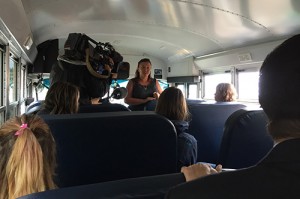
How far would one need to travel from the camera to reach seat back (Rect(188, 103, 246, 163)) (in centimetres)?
279

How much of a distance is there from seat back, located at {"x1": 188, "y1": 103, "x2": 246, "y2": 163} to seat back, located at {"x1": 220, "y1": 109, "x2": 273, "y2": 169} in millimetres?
899

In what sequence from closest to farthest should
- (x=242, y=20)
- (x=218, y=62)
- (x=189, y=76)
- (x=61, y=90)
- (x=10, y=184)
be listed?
(x=10, y=184), (x=61, y=90), (x=242, y=20), (x=218, y=62), (x=189, y=76)

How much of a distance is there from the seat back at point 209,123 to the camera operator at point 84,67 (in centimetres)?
94

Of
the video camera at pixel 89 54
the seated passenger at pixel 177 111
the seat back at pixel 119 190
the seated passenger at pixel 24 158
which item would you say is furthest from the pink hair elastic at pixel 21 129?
the video camera at pixel 89 54

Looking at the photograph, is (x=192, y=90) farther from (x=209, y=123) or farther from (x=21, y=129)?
(x=21, y=129)

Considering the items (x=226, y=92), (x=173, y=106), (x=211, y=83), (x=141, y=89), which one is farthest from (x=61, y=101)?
(x=211, y=83)

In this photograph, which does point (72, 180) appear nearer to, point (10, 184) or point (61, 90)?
point (10, 184)

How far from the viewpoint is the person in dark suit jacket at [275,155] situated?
580mm

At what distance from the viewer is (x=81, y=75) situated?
310 centimetres

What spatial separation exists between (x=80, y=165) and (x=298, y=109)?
114cm

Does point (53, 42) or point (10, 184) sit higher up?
point (53, 42)

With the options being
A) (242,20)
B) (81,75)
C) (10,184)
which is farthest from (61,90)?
(242,20)

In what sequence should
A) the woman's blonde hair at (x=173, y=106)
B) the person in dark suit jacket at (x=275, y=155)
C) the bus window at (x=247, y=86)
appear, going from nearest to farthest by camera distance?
the person in dark suit jacket at (x=275, y=155)
the woman's blonde hair at (x=173, y=106)
the bus window at (x=247, y=86)

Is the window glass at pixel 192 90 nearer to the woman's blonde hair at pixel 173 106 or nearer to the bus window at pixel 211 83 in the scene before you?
the bus window at pixel 211 83
